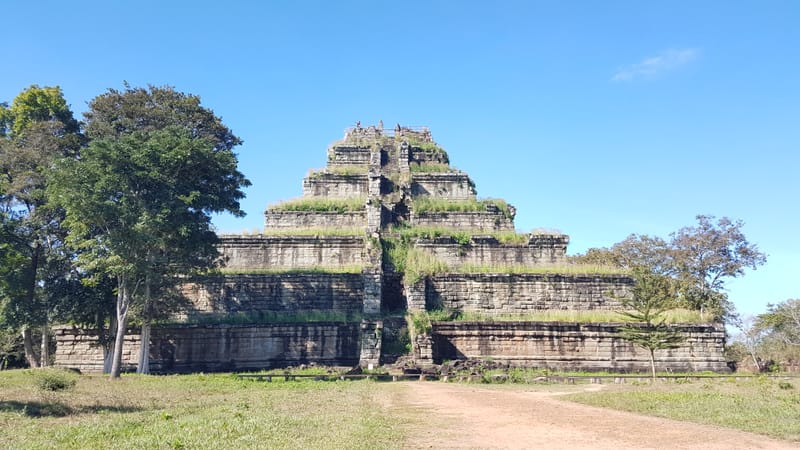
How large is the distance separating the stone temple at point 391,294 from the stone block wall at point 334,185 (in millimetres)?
71

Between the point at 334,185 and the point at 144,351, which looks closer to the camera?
the point at 144,351

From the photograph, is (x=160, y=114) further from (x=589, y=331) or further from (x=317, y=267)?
(x=589, y=331)

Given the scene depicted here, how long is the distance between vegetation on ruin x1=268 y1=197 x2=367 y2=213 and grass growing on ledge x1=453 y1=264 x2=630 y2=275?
745cm

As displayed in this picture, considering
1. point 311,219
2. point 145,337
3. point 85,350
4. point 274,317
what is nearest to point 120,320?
point 145,337

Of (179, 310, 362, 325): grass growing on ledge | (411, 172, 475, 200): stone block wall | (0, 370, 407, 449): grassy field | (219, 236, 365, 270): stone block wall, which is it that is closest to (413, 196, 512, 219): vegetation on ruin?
(411, 172, 475, 200): stone block wall

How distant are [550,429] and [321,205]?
23590mm

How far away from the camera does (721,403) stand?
1335 centimetres

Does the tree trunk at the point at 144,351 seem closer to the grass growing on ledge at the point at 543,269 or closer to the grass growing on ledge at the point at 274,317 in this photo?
the grass growing on ledge at the point at 274,317

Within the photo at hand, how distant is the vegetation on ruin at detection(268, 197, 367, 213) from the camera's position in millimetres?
32000

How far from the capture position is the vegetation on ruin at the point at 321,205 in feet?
105

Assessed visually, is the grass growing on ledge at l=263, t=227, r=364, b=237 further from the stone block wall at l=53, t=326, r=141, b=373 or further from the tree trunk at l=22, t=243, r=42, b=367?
the tree trunk at l=22, t=243, r=42, b=367

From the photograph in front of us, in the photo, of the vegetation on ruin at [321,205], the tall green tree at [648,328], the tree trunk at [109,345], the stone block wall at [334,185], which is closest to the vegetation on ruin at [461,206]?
the vegetation on ruin at [321,205]

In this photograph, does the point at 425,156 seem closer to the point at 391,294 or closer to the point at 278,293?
the point at 391,294

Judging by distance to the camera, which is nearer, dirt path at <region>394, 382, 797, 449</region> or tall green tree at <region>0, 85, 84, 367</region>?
dirt path at <region>394, 382, 797, 449</region>
